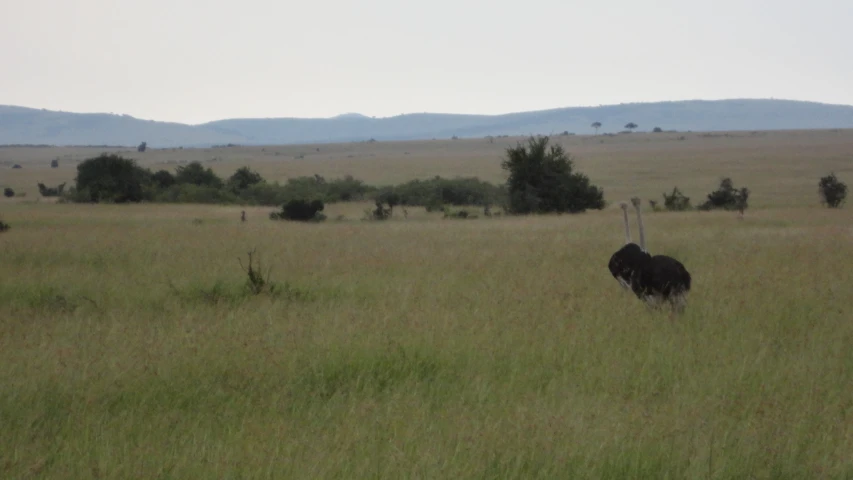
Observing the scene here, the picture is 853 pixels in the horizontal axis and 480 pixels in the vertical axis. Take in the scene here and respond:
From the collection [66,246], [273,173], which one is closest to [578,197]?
[66,246]

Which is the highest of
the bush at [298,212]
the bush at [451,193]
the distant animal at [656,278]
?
the distant animal at [656,278]

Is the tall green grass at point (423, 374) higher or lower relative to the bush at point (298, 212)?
higher

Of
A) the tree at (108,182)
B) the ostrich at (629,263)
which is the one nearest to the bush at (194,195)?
the tree at (108,182)

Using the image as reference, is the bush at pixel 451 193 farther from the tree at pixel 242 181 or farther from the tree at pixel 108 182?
the tree at pixel 108 182

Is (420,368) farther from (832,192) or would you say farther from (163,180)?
(163,180)

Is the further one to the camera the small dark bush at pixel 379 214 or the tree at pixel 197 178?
the tree at pixel 197 178

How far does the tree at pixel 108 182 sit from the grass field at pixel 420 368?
20.8m

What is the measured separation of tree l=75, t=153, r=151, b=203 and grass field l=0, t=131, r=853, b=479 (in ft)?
68.4

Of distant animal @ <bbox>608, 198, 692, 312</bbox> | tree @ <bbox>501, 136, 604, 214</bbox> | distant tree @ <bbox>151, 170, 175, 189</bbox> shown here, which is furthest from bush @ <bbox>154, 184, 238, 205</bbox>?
distant animal @ <bbox>608, 198, 692, 312</bbox>

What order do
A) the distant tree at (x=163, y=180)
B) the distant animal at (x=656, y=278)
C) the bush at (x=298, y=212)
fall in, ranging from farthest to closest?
the distant tree at (x=163, y=180) < the bush at (x=298, y=212) < the distant animal at (x=656, y=278)

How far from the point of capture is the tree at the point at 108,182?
115 feet

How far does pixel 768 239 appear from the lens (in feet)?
56.0

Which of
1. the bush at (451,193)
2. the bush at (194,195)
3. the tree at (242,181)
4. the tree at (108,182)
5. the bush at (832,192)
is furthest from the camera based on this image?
the tree at (242,181)

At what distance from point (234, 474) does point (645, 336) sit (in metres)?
4.29
